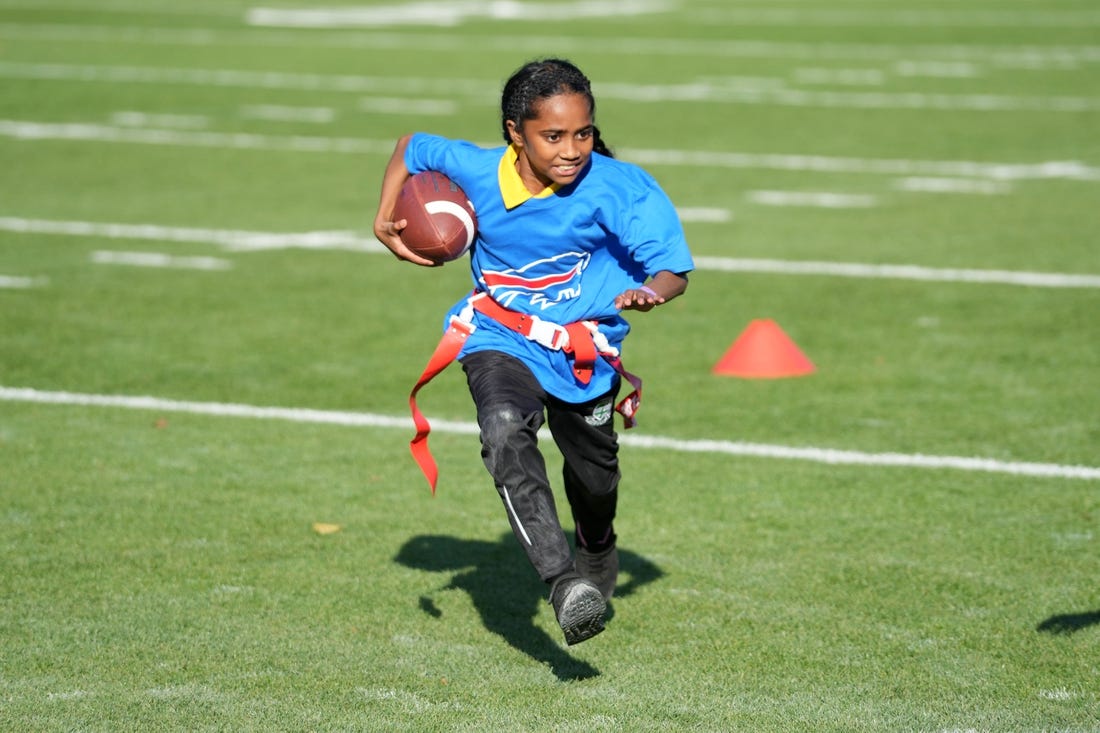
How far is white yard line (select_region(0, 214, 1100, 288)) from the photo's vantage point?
12570 mm

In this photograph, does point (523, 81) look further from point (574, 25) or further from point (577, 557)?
point (574, 25)

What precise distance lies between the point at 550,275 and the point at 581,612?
1.26 metres

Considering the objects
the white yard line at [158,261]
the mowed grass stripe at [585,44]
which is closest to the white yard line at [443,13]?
the mowed grass stripe at [585,44]

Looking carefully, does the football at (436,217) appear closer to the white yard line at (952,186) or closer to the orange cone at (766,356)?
the orange cone at (766,356)

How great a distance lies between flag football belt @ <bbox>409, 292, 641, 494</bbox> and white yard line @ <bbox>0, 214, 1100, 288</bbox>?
7036 millimetres

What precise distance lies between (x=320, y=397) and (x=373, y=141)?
35.6 ft

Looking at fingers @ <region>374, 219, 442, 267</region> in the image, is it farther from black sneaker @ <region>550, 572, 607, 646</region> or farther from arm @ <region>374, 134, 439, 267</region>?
black sneaker @ <region>550, 572, 607, 646</region>

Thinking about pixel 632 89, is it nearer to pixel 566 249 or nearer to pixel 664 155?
pixel 664 155

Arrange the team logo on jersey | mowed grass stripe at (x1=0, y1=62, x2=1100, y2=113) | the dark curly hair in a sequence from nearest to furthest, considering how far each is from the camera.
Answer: the dark curly hair, the team logo on jersey, mowed grass stripe at (x1=0, y1=62, x2=1100, y2=113)

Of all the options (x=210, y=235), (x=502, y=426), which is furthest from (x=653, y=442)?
(x=210, y=235)

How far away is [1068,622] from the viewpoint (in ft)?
20.2

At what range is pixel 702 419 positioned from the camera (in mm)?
9133

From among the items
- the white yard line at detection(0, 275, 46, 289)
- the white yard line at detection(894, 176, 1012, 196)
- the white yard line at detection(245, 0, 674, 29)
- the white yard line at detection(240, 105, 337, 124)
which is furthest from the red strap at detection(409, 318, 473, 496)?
the white yard line at detection(245, 0, 674, 29)

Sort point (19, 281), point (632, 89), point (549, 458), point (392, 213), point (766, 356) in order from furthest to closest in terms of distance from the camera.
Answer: point (632, 89) < point (19, 281) < point (766, 356) < point (549, 458) < point (392, 213)
